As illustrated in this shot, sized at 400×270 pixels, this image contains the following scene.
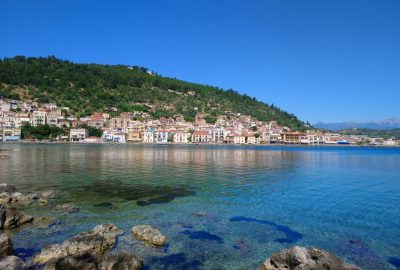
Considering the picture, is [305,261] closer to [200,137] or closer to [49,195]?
[49,195]

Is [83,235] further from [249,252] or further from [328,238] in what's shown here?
[328,238]

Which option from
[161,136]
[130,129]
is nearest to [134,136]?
[130,129]

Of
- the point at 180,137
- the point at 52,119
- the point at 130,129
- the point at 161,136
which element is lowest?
the point at 180,137

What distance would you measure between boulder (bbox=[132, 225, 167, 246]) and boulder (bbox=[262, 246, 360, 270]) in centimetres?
382

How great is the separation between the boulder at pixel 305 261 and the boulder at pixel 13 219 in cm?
1032

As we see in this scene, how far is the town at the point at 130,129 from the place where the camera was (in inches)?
5315

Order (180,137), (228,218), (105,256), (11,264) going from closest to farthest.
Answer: (11,264) → (105,256) → (228,218) → (180,137)

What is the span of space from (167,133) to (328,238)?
138 metres

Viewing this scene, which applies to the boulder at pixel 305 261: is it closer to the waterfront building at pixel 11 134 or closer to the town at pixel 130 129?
the town at pixel 130 129

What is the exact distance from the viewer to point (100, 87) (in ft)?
609

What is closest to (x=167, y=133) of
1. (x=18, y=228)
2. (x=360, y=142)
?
(x=360, y=142)

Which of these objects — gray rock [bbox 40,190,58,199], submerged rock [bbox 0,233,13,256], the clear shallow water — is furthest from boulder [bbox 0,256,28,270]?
gray rock [bbox 40,190,58,199]

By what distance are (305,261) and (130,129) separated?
486ft

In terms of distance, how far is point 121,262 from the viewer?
8961mm
